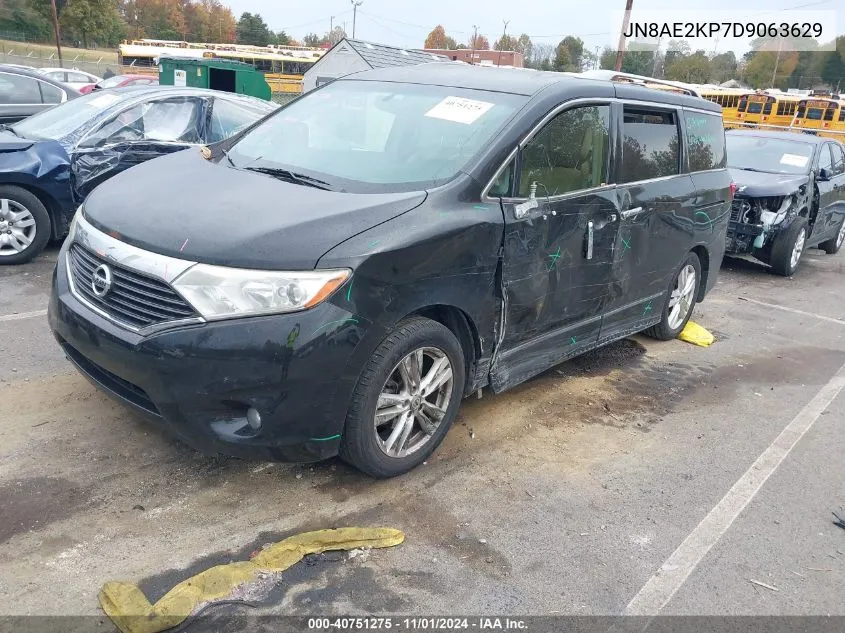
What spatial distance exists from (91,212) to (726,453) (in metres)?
3.64

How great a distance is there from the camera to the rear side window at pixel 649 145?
14.9 feet

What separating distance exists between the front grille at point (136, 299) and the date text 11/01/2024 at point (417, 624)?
1254mm

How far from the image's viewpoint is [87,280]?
3.16 m

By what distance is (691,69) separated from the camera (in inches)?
2660

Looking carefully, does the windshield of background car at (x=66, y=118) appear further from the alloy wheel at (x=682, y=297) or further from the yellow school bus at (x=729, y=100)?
the yellow school bus at (x=729, y=100)

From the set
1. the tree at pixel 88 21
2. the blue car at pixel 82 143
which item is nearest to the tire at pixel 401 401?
the blue car at pixel 82 143

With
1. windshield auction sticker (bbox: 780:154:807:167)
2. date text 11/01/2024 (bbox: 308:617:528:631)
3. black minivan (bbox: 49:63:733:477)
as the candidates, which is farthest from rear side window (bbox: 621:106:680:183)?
windshield auction sticker (bbox: 780:154:807:167)

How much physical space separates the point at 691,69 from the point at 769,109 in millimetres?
42162

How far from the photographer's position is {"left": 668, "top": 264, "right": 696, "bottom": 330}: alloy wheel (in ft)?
18.7

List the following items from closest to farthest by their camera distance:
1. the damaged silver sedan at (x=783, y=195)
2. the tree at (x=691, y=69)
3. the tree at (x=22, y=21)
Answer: the damaged silver sedan at (x=783, y=195) → the tree at (x=691, y=69) → the tree at (x=22, y=21)

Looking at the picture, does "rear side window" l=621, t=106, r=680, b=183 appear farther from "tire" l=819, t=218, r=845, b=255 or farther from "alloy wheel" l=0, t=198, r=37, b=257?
"tire" l=819, t=218, r=845, b=255

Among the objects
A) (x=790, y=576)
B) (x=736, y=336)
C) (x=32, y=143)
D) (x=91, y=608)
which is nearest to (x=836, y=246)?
(x=736, y=336)

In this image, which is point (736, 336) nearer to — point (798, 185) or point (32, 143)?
point (798, 185)

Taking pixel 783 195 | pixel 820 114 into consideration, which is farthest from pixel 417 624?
pixel 820 114
